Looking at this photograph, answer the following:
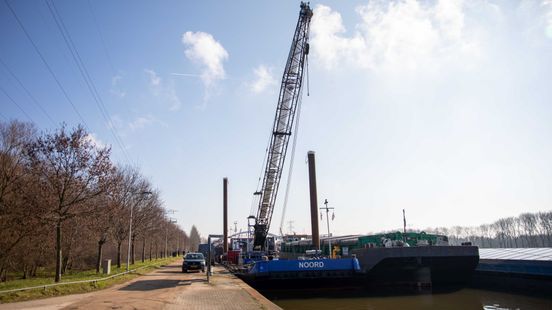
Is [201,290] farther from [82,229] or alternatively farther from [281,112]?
[281,112]

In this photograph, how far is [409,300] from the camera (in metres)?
26.0

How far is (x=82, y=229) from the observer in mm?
30781

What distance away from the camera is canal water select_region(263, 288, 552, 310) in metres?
24.0

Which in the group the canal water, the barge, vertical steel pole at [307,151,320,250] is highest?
vertical steel pole at [307,151,320,250]

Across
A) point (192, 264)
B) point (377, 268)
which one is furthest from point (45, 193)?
point (377, 268)

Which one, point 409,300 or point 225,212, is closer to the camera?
point 409,300

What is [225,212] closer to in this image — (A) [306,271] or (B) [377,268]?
(A) [306,271]

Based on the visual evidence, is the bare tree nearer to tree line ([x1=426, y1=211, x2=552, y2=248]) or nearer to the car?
the car

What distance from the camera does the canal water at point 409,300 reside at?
78.7 feet

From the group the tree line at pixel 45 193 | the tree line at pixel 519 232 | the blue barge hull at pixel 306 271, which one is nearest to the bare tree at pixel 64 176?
the tree line at pixel 45 193

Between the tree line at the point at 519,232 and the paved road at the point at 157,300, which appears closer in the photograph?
the paved road at the point at 157,300

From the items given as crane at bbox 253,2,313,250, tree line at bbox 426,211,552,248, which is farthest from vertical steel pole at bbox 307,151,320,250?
tree line at bbox 426,211,552,248

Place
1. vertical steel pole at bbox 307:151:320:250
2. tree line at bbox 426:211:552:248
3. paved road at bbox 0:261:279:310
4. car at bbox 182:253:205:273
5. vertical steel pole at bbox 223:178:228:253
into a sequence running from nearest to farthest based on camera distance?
paved road at bbox 0:261:279:310, car at bbox 182:253:205:273, vertical steel pole at bbox 307:151:320:250, vertical steel pole at bbox 223:178:228:253, tree line at bbox 426:211:552:248

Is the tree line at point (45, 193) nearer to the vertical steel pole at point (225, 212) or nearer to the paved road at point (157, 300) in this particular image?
the paved road at point (157, 300)
